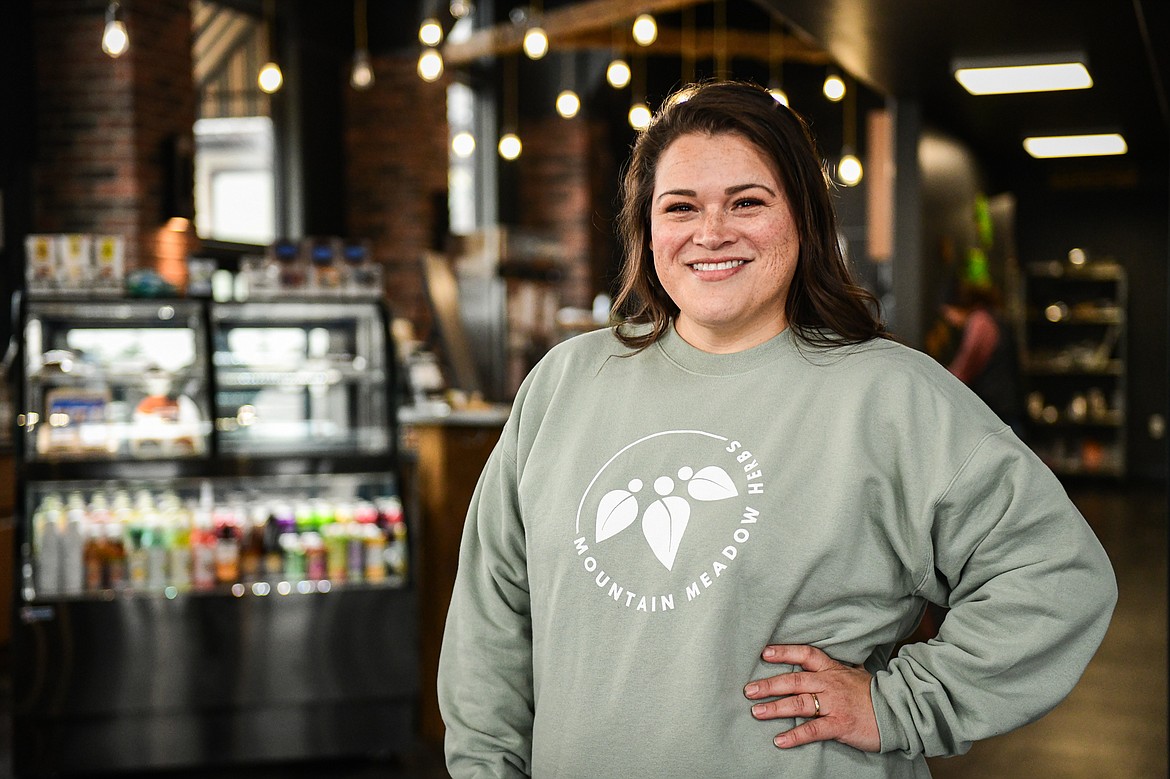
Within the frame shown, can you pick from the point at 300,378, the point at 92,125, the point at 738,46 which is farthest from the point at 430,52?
the point at 738,46

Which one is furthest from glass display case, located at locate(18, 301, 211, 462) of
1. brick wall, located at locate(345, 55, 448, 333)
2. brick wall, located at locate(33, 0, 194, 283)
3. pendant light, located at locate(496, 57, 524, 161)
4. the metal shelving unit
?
the metal shelving unit

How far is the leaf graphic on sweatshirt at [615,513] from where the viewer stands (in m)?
1.54

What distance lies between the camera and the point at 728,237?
156cm

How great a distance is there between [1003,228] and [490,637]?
10.7m

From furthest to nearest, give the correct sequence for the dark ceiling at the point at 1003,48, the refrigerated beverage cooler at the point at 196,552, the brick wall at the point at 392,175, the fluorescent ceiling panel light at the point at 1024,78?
1. the brick wall at the point at 392,175
2. the fluorescent ceiling panel light at the point at 1024,78
3. the dark ceiling at the point at 1003,48
4. the refrigerated beverage cooler at the point at 196,552

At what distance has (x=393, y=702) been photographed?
428cm

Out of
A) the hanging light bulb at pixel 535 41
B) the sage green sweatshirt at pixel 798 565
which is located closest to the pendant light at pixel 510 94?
the hanging light bulb at pixel 535 41

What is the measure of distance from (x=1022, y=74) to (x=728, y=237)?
5.72 meters

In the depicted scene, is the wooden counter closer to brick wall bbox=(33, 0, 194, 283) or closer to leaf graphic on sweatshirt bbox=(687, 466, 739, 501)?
brick wall bbox=(33, 0, 194, 283)

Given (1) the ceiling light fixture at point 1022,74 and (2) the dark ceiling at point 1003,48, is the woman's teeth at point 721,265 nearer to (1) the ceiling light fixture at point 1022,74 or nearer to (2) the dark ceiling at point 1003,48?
(2) the dark ceiling at point 1003,48

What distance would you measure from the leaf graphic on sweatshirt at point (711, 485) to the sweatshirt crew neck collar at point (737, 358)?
0.14m

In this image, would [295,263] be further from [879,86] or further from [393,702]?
[879,86]

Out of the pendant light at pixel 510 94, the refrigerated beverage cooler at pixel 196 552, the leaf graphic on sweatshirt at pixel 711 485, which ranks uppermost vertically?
the pendant light at pixel 510 94

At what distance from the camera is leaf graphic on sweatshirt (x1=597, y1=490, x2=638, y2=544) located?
5.07 ft
